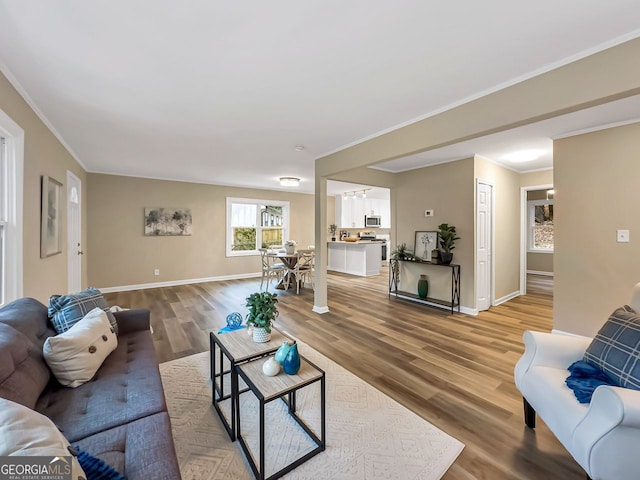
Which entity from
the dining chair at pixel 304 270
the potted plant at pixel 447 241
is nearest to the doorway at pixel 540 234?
the potted plant at pixel 447 241

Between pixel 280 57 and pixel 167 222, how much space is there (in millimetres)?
5431

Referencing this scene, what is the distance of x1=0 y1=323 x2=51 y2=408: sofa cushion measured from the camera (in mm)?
1142

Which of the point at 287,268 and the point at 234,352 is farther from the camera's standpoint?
the point at 287,268

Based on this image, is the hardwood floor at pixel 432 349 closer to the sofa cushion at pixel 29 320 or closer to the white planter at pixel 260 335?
the white planter at pixel 260 335

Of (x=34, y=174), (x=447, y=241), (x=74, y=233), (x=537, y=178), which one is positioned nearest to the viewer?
(x=34, y=174)

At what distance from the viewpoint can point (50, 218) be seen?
3.08 metres

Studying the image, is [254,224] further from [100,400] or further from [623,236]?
[623,236]

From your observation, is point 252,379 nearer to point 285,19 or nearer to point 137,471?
point 137,471

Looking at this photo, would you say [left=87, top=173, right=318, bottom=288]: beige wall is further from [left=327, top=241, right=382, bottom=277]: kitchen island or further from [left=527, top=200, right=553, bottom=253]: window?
[left=527, top=200, right=553, bottom=253]: window

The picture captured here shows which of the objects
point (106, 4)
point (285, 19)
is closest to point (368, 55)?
point (285, 19)

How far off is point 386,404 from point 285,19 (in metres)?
2.61

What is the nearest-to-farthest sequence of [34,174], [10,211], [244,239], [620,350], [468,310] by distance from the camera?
[620,350] < [10,211] < [34,174] < [468,310] < [244,239]

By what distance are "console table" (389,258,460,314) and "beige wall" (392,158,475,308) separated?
8 cm

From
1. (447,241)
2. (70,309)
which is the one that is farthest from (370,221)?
(70,309)
